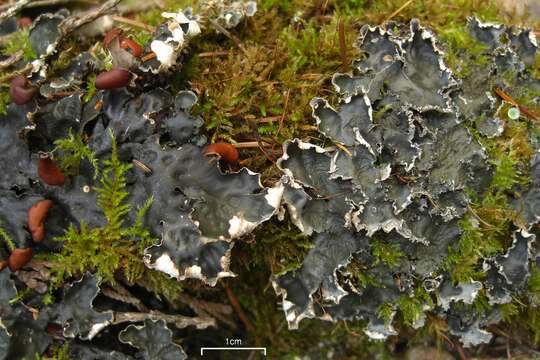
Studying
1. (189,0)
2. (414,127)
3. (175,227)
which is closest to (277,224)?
(175,227)

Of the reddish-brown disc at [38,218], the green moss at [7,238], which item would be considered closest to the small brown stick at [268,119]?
the reddish-brown disc at [38,218]

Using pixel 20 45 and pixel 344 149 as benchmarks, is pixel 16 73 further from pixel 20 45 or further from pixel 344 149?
pixel 344 149

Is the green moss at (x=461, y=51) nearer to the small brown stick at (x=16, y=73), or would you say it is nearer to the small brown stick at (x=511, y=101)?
the small brown stick at (x=511, y=101)

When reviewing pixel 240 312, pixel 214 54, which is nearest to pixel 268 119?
pixel 214 54

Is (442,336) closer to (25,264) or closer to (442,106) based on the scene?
(442,106)

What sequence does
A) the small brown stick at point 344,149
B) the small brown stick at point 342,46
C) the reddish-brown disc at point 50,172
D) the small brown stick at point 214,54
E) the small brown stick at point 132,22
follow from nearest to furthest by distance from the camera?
the reddish-brown disc at point 50,172
the small brown stick at point 344,149
the small brown stick at point 342,46
the small brown stick at point 214,54
the small brown stick at point 132,22

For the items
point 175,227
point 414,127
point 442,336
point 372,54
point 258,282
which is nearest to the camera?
point 175,227
